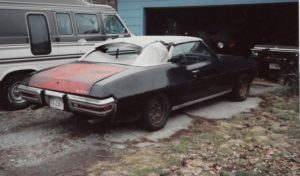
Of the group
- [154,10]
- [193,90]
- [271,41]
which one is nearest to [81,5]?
[193,90]

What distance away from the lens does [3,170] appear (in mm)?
4871

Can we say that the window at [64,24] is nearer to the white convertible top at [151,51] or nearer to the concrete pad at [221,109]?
the white convertible top at [151,51]

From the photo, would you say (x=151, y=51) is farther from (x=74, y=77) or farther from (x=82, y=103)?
(x=82, y=103)

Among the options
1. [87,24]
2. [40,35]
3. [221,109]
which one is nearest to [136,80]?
[221,109]

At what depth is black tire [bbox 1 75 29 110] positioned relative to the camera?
7918mm

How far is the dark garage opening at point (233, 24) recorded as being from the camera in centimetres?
1426

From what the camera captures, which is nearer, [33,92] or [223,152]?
[223,152]

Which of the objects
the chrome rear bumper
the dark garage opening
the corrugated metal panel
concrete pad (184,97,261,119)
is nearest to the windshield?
the chrome rear bumper

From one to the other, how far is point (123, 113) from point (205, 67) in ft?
7.42

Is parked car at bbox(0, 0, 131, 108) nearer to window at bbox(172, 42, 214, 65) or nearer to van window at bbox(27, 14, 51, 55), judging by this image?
van window at bbox(27, 14, 51, 55)

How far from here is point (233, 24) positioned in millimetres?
15195

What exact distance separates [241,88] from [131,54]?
2916 millimetres

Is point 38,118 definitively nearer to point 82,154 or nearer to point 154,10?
point 82,154

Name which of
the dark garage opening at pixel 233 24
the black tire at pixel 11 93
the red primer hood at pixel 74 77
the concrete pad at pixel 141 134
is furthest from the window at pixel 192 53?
the dark garage opening at pixel 233 24
